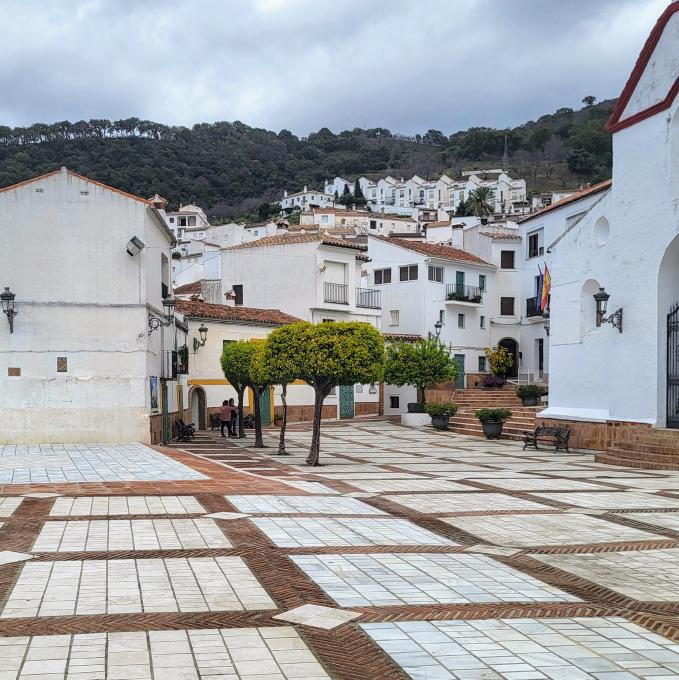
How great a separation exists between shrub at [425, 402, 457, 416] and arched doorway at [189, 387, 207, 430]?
918 centimetres

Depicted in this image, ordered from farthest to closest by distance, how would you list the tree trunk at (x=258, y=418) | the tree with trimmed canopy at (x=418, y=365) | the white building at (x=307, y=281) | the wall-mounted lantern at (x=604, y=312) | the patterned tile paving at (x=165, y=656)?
the white building at (x=307, y=281) < the tree with trimmed canopy at (x=418, y=365) < the tree trunk at (x=258, y=418) < the wall-mounted lantern at (x=604, y=312) < the patterned tile paving at (x=165, y=656)

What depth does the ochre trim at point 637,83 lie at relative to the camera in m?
19.4

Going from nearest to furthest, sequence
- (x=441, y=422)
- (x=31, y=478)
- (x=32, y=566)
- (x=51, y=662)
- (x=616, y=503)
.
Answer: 1. (x=51, y=662)
2. (x=32, y=566)
3. (x=616, y=503)
4. (x=31, y=478)
5. (x=441, y=422)

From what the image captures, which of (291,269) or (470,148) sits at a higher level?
(470,148)

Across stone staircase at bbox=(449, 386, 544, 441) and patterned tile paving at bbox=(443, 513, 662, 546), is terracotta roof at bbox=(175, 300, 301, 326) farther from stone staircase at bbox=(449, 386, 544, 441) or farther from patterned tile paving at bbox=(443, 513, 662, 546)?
patterned tile paving at bbox=(443, 513, 662, 546)

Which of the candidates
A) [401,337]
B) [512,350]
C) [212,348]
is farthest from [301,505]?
[512,350]

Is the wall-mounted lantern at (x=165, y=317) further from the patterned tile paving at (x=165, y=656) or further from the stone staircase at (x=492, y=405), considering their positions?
the patterned tile paving at (x=165, y=656)

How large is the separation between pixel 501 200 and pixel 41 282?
89854 mm

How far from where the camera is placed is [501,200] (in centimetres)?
10556

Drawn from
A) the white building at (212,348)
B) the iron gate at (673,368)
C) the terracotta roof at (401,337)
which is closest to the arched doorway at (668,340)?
the iron gate at (673,368)

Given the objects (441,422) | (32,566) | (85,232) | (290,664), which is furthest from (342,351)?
(441,422)

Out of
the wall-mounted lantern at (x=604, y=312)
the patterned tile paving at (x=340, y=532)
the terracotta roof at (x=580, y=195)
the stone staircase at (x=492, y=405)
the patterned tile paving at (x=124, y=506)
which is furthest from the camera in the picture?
the terracotta roof at (x=580, y=195)

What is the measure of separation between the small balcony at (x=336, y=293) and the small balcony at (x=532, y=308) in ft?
37.7

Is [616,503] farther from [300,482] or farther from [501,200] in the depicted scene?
[501,200]
